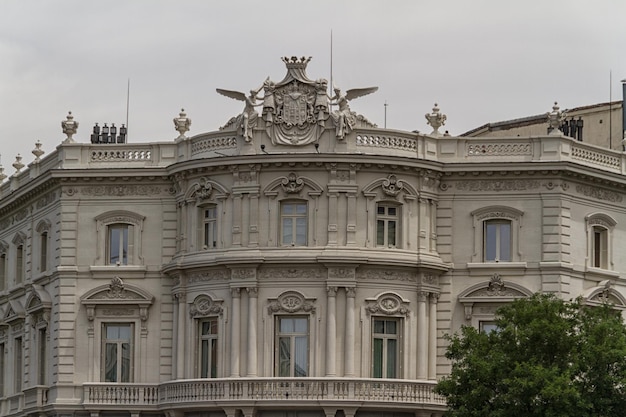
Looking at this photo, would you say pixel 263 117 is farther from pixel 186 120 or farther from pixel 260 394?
pixel 260 394

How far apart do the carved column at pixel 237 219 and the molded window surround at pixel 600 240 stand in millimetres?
13578

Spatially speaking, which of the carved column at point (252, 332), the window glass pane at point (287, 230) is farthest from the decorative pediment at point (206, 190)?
the carved column at point (252, 332)

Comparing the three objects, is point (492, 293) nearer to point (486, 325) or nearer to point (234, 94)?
point (486, 325)

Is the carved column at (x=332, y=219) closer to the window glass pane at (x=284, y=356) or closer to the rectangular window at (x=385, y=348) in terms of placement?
the rectangular window at (x=385, y=348)

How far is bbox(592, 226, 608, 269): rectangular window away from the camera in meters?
83.5

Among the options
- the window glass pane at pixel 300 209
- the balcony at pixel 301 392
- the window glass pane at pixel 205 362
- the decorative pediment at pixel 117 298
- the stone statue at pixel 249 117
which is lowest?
the balcony at pixel 301 392

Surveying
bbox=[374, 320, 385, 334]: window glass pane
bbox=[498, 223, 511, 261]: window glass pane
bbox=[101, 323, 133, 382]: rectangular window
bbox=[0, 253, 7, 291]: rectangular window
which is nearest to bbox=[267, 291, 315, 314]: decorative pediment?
bbox=[374, 320, 385, 334]: window glass pane

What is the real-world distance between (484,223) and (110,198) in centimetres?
1459

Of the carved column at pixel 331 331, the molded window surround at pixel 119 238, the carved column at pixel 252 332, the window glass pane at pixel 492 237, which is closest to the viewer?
the carved column at pixel 331 331

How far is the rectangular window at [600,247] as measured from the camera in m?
83.5

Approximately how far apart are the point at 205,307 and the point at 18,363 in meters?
11.9

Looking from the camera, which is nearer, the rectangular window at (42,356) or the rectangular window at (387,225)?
the rectangular window at (387,225)

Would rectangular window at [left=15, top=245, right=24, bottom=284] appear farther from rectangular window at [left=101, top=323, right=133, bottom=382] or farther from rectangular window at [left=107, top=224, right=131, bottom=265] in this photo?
rectangular window at [left=101, top=323, right=133, bottom=382]

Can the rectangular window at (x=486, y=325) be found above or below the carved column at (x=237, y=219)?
below
